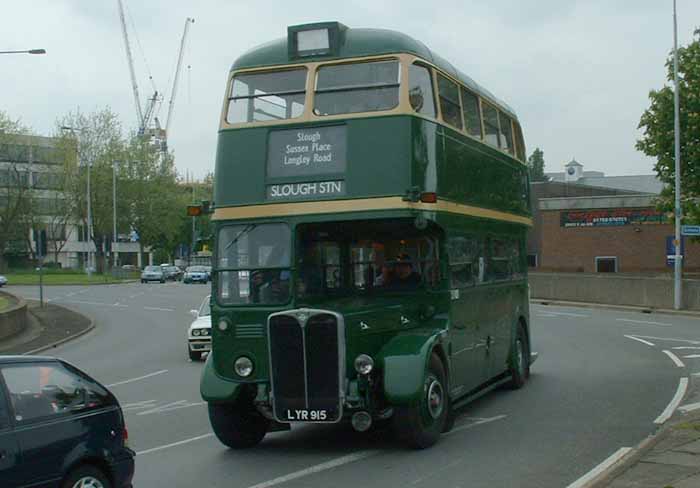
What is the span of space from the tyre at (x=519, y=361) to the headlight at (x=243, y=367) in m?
6.29

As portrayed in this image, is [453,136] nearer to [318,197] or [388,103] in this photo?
[388,103]

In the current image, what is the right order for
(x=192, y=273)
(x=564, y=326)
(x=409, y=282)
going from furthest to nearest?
1. (x=192, y=273)
2. (x=564, y=326)
3. (x=409, y=282)

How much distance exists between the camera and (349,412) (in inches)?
410

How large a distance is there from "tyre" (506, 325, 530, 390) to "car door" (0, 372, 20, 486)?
399 inches

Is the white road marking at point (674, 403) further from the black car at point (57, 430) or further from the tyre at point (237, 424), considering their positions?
the black car at point (57, 430)

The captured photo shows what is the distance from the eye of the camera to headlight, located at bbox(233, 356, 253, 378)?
10.6 meters

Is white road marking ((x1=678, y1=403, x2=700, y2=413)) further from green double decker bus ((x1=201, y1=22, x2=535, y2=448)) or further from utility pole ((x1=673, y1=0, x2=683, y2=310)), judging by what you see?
utility pole ((x1=673, y1=0, x2=683, y2=310))

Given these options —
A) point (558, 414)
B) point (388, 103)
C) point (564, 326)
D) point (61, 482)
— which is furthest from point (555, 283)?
point (61, 482)

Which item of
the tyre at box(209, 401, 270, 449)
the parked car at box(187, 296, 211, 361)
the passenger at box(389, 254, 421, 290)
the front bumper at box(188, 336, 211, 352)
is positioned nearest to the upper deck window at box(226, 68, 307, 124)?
the passenger at box(389, 254, 421, 290)

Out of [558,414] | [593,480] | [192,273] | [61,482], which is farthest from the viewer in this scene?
[192,273]

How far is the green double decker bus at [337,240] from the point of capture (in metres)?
10.4

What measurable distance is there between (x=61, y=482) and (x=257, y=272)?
4.00 metres

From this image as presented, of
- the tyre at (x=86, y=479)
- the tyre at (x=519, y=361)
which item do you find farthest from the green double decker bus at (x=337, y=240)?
the tyre at (x=519, y=361)

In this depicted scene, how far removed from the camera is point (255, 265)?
10758 millimetres
